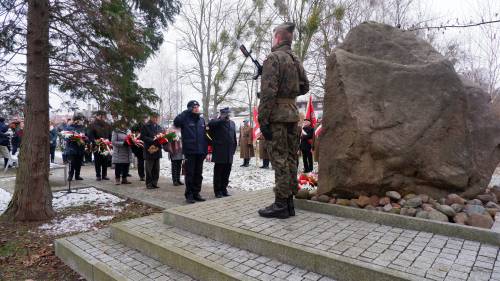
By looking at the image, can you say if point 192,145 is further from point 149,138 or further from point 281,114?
point 281,114

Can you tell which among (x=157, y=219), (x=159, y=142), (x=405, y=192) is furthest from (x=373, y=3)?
(x=157, y=219)

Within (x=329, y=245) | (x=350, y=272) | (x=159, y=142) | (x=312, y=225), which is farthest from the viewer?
(x=159, y=142)

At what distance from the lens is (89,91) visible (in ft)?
21.2

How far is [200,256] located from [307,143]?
314 inches

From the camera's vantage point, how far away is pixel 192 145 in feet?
22.0

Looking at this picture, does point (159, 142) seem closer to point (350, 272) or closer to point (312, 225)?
point (312, 225)

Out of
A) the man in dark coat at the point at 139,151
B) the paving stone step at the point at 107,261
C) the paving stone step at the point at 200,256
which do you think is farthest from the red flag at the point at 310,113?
the paving stone step at the point at 107,261

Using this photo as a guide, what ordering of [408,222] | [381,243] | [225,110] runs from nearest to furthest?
[381,243], [408,222], [225,110]

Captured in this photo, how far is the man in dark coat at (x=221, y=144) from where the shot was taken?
7137mm

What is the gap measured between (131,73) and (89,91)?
0.87 m

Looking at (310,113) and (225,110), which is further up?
(310,113)

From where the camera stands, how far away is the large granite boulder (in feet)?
15.4

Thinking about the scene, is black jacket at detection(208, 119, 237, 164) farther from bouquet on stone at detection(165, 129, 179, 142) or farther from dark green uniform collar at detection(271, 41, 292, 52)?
dark green uniform collar at detection(271, 41, 292, 52)

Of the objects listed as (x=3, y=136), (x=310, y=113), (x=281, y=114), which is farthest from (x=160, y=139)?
(x=3, y=136)
